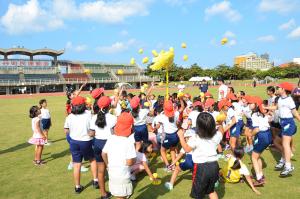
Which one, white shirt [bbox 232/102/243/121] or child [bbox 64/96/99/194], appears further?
white shirt [bbox 232/102/243/121]

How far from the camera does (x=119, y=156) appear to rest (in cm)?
394

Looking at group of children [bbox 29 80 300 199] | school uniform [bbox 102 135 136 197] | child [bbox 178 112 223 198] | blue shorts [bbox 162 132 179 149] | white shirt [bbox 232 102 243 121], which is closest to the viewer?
child [bbox 178 112 223 198]

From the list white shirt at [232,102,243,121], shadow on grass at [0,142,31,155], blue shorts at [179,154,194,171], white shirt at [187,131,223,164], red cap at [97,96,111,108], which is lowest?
Result: shadow on grass at [0,142,31,155]

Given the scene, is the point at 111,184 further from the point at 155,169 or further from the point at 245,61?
the point at 245,61

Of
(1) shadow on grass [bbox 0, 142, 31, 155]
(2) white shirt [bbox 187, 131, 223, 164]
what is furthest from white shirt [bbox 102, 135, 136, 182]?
(1) shadow on grass [bbox 0, 142, 31, 155]

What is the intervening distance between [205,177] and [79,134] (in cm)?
244

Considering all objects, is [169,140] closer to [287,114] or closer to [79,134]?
[79,134]

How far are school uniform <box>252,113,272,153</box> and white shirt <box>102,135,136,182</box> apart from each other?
2.70 meters

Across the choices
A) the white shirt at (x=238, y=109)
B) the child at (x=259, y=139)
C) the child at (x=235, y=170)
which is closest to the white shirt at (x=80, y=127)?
the child at (x=235, y=170)

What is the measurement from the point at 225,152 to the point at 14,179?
514 centimetres

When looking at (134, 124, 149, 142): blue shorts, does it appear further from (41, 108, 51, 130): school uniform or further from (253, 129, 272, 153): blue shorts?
(41, 108, 51, 130): school uniform

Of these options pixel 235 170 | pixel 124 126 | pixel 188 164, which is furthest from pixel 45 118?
pixel 235 170

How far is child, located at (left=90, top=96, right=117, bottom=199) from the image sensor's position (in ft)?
16.0

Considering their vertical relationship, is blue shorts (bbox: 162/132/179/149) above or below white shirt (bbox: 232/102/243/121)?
below
